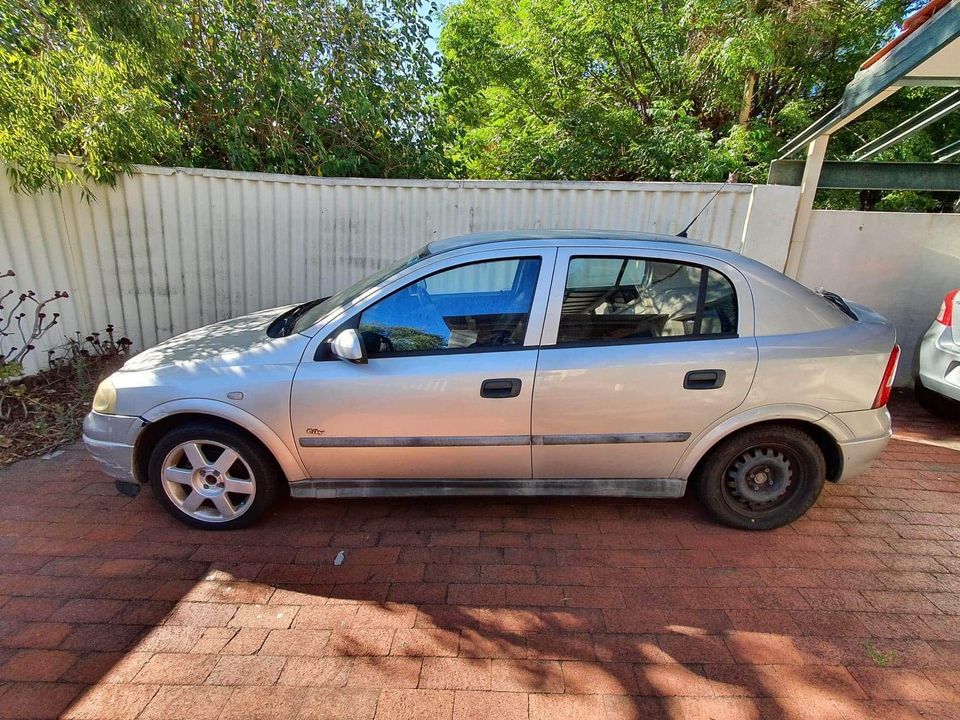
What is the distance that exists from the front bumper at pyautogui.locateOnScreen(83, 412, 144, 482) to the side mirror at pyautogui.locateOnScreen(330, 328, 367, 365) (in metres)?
1.18

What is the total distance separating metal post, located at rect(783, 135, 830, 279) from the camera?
4891mm

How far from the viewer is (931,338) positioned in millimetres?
4301

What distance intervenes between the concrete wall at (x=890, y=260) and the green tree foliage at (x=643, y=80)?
5.99ft

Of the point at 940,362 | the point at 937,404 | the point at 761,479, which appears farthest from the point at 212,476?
the point at 937,404

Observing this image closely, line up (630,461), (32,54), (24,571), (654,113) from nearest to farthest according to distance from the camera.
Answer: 1. (24,571)
2. (630,461)
3. (32,54)
4. (654,113)

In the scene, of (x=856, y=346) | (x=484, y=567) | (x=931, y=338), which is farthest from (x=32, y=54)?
(x=931, y=338)

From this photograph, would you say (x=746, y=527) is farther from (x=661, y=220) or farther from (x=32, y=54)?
(x=32, y=54)

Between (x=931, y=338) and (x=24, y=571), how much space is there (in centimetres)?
639

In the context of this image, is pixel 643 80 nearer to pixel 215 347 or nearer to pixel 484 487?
pixel 484 487

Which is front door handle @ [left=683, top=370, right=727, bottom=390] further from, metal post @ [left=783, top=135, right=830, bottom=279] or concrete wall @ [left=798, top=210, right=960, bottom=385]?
concrete wall @ [left=798, top=210, right=960, bottom=385]

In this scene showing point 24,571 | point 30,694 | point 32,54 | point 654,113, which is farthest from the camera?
point 654,113

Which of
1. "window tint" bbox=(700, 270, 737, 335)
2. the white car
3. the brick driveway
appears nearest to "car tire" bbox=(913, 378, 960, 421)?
the white car

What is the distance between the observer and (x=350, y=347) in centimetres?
260

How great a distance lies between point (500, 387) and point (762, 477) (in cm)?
162
